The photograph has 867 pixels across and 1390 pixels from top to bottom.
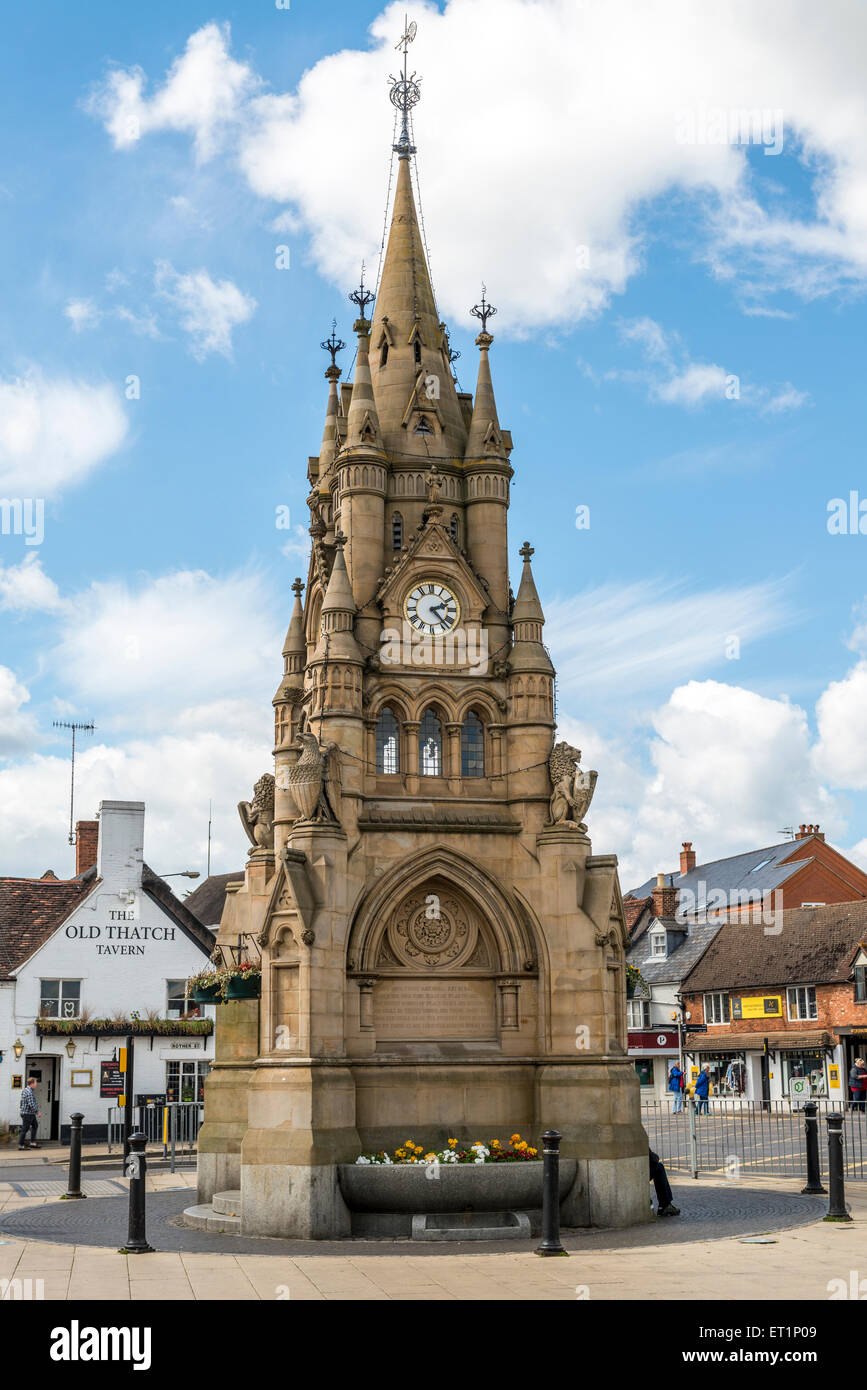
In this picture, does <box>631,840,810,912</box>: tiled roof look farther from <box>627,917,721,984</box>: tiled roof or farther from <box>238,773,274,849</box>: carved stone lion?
<box>238,773,274,849</box>: carved stone lion

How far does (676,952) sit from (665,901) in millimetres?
3226

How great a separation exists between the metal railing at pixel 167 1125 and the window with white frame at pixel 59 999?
3153 millimetres

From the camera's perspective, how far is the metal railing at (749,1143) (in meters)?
28.7

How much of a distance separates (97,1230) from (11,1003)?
78.5 feet

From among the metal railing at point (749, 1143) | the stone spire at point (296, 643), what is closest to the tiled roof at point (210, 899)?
the metal railing at point (749, 1143)

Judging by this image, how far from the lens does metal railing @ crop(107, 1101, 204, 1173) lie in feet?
113

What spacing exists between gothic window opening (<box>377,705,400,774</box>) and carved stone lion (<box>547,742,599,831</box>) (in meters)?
2.50

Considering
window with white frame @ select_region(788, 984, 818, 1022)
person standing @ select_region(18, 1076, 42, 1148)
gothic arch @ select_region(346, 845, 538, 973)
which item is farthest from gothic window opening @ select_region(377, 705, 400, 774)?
window with white frame @ select_region(788, 984, 818, 1022)

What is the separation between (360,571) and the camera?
23672mm

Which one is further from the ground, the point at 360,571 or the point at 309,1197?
the point at 360,571

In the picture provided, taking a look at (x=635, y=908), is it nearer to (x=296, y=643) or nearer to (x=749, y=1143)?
(x=749, y=1143)

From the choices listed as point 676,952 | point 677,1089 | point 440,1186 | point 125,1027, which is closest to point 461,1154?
point 440,1186
